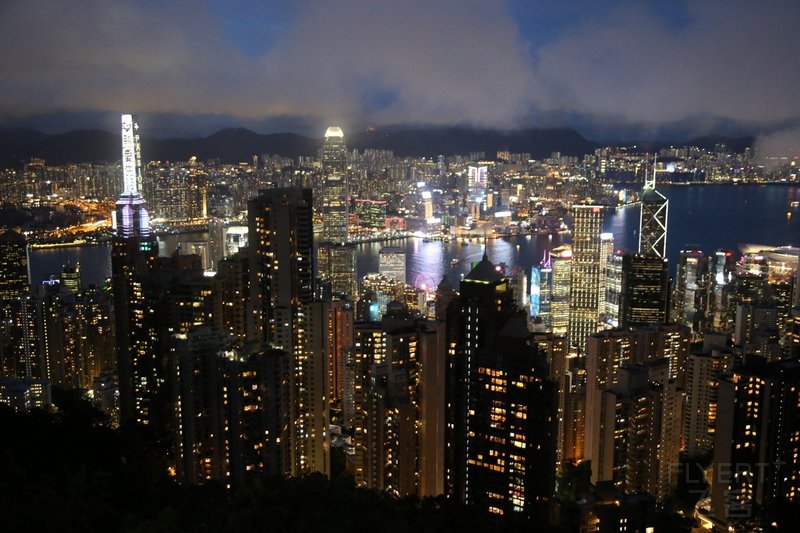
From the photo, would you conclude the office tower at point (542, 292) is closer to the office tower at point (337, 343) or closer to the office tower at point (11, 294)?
the office tower at point (337, 343)

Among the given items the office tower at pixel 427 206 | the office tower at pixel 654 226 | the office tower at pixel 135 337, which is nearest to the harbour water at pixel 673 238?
the office tower at pixel 654 226

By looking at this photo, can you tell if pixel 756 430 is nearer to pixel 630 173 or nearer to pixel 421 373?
pixel 421 373

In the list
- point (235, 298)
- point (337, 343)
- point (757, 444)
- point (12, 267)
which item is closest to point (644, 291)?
point (337, 343)

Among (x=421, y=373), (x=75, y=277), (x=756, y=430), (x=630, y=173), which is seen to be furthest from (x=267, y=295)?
(x=630, y=173)

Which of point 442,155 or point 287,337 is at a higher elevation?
point 442,155

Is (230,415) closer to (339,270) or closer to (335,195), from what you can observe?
(339,270)

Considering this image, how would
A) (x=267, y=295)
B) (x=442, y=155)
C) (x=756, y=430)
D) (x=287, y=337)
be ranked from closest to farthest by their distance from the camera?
(x=756, y=430), (x=287, y=337), (x=267, y=295), (x=442, y=155)

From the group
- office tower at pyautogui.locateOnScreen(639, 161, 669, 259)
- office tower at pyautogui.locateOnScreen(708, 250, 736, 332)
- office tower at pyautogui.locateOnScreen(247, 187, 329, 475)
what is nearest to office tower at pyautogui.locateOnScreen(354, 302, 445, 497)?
office tower at pyautogui.locateOnScreen(247, 187, 329, 475)
